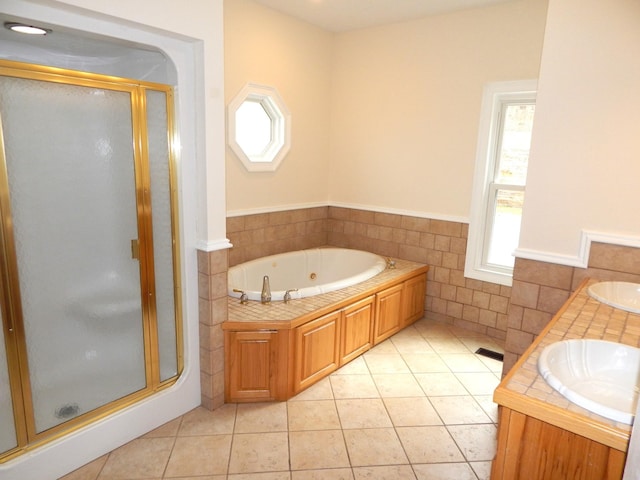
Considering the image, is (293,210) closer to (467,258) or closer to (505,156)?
(467,258)

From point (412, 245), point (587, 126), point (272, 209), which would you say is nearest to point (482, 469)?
point (587, 126)

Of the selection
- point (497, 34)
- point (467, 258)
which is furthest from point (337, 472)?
point (497, 34)

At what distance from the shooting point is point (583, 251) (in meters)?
2.32

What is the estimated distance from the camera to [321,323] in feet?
9.56

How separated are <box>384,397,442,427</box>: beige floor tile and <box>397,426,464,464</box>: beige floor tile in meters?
0.06

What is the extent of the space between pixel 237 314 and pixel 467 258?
7.30ft

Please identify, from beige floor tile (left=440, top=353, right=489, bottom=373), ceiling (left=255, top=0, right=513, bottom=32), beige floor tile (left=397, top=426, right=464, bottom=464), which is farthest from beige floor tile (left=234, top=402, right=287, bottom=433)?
ceiling (left=255, top=0, right=513, bottom=32)

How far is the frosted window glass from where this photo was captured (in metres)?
1.95

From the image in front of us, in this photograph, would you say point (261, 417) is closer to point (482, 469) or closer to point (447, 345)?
point (482, 469)

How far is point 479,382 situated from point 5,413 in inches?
112

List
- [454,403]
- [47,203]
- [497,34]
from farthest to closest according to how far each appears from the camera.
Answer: [497,34] < [454,403] < [47,203]

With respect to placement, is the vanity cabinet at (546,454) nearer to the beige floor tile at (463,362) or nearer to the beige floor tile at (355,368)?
the beige floor tile at (355,368)

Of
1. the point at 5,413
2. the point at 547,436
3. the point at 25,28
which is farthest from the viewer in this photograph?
the point at 5,413

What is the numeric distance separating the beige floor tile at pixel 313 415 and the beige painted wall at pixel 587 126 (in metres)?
1.61
